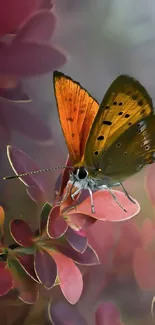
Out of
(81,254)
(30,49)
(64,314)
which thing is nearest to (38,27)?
(30,49)

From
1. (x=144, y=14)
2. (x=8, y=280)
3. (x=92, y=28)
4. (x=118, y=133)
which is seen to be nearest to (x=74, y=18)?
(x=92, y=28)

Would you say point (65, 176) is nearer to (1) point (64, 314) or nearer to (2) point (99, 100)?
(2) point (99, 100)

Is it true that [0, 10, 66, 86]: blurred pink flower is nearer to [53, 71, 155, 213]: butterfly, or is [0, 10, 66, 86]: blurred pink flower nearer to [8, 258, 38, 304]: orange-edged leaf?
[53, 71, 155, 213]: butterfly

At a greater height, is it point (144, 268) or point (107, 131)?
point (107, 131)

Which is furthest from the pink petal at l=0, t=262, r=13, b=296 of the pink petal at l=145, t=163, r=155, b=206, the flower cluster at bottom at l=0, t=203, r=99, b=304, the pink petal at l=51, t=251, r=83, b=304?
the pink petal at l=145, t=163, r=155, b=206

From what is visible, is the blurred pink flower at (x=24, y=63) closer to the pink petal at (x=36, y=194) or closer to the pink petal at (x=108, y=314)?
the pink petal at (x=36, y=194)

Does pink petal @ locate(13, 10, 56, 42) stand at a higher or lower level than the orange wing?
higher
